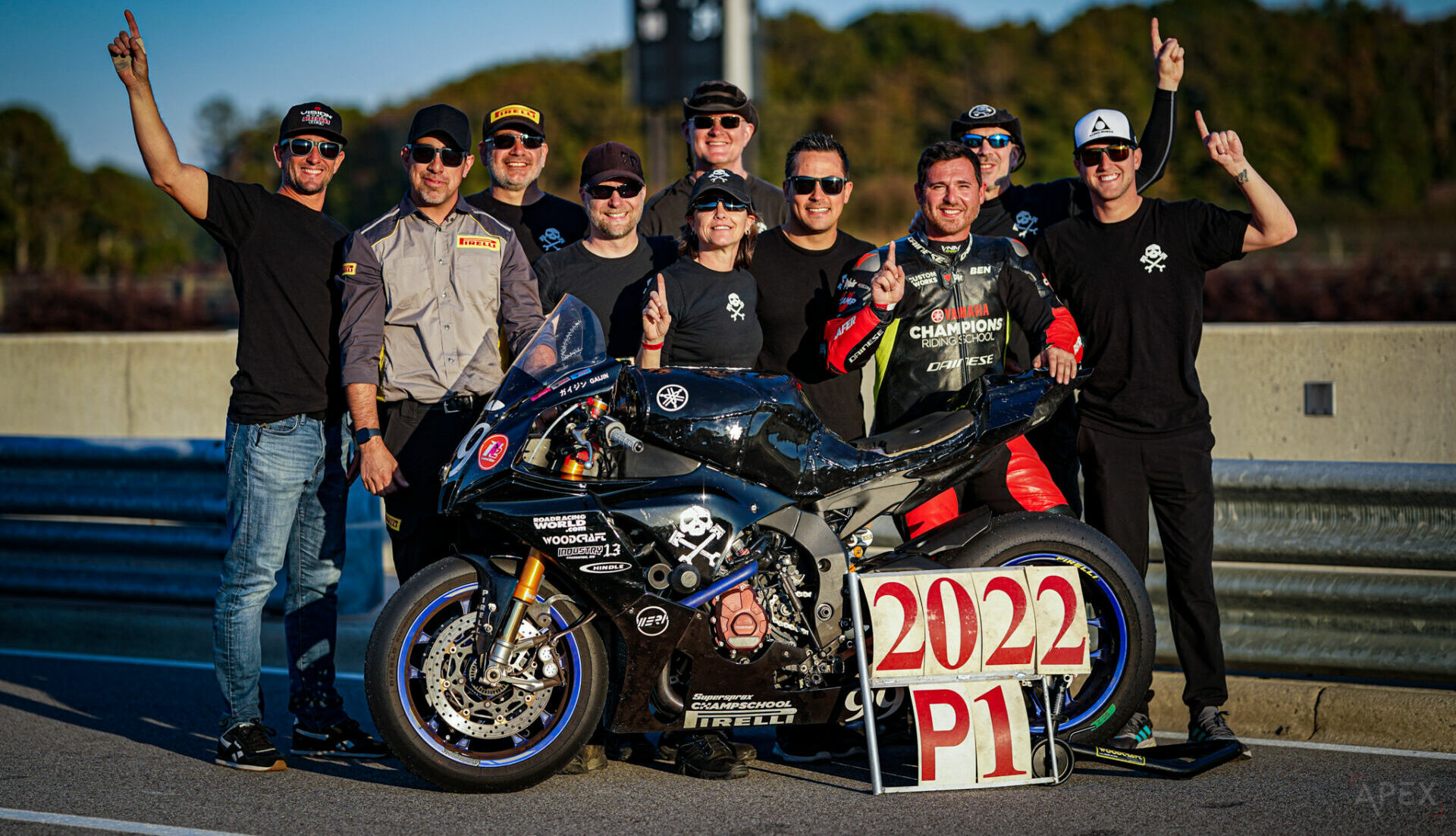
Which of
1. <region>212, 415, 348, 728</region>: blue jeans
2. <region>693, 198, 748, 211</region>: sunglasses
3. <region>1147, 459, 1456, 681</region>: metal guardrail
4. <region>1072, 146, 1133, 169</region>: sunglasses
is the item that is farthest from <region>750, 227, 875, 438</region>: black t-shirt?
<region>212, 415, 348, 728</region>: blue jeans

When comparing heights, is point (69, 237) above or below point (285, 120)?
above

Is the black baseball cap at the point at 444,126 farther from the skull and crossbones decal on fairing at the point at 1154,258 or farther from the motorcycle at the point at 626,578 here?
the skull and crossbones decal on fairing at the point at 1154,258

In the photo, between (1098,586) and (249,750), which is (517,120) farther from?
(1098,586)

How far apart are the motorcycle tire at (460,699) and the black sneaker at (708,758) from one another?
0.44 meters

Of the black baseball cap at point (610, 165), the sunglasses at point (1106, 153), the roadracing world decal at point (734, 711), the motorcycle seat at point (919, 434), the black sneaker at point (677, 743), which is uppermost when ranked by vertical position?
the black baseball cap at point (610, 165)

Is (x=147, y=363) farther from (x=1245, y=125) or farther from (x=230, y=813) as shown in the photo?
(x=1245, y=125)

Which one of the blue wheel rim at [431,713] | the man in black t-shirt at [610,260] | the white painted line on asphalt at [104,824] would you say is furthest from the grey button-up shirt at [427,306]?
the white painted line on asphalt at [104,824]

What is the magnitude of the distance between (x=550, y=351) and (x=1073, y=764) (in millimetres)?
2192

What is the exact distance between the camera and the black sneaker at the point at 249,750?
186 inches

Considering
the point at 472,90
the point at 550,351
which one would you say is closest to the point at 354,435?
the point at 550,351

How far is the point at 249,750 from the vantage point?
4.74m

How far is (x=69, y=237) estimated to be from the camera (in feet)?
234

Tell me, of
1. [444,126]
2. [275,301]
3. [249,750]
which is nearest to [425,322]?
[275,301]

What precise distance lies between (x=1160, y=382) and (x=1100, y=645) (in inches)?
38.0
